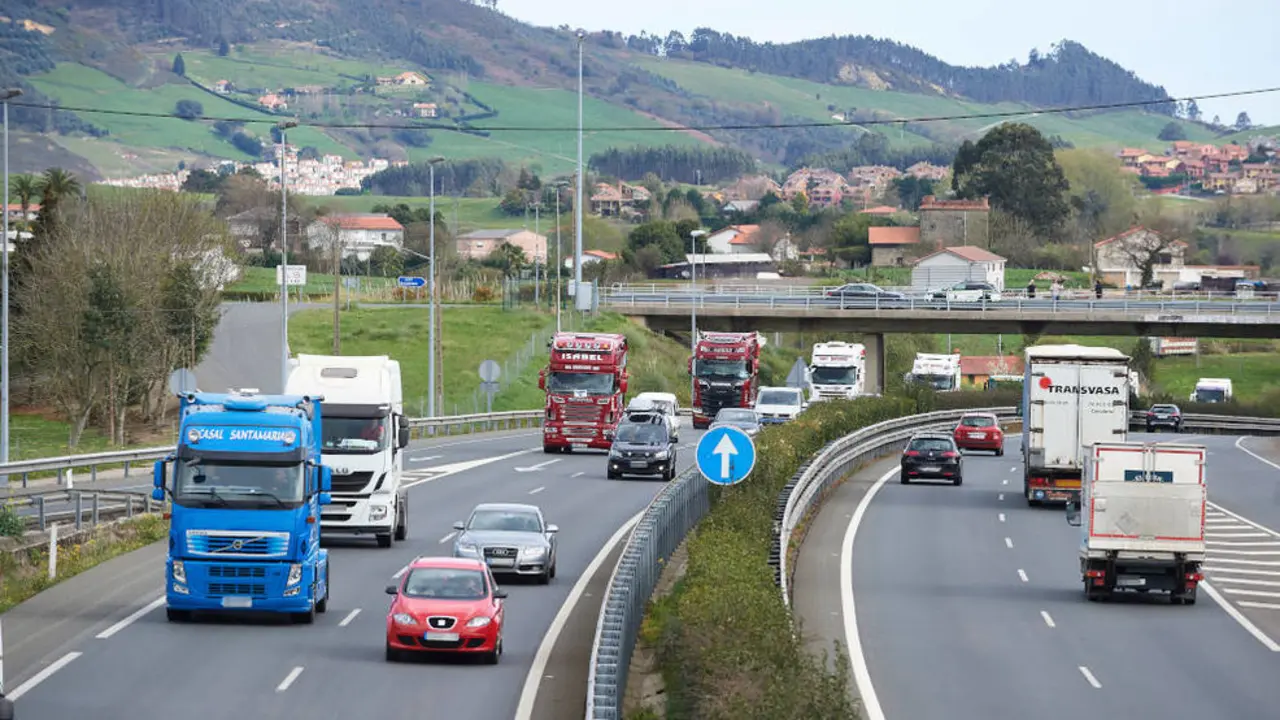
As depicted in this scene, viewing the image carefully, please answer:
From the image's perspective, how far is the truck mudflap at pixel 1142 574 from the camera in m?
31.0

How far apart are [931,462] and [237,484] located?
3149cm

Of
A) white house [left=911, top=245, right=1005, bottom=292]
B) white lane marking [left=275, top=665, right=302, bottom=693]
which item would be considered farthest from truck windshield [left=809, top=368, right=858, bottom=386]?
white house [left=911, top=245, right=1005, bottom=292]

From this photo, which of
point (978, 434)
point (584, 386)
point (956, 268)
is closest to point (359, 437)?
point (584, 386)

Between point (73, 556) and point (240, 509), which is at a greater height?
point (240, 509)

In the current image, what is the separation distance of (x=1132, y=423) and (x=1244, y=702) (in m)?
68.9

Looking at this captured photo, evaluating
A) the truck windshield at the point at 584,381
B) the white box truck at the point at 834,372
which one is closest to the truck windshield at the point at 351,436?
the truck windshield at the point at 584,381

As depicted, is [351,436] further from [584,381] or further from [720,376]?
[720,376]

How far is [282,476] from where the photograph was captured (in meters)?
24.8

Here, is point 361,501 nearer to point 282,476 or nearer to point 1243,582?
point 282,476

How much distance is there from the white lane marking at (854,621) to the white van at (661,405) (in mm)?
11178

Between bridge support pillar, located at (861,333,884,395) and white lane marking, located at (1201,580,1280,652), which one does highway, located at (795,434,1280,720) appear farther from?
bridge support pillar, located at (861,333,884,395)

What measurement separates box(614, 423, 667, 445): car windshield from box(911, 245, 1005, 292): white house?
109 metres

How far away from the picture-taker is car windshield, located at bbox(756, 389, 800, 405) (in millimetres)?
71062

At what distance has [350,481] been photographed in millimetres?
32969
